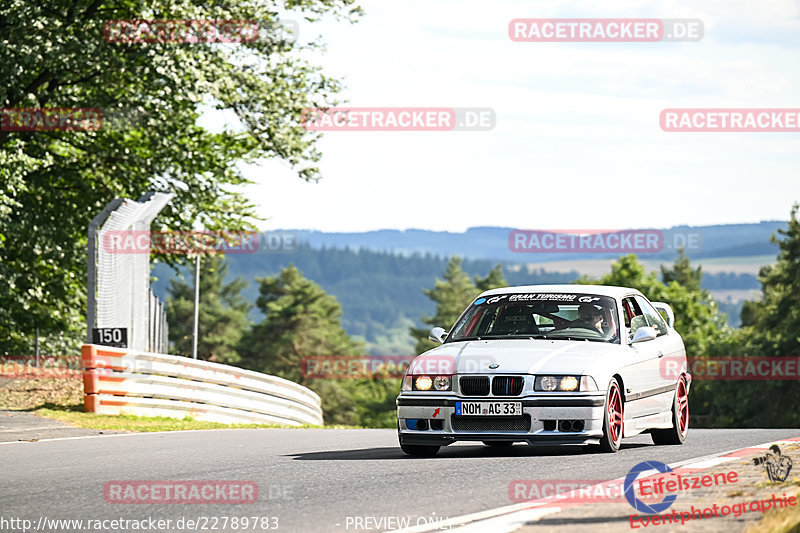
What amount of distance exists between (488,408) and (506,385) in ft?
0.86

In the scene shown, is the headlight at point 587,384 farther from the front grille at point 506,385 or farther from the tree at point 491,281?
the tree at point 491,281

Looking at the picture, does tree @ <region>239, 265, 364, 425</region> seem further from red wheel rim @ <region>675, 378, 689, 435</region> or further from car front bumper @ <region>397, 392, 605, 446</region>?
car front bumper @ <region>397, 392, 605, 446</region>

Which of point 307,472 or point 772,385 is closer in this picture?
point 307,472

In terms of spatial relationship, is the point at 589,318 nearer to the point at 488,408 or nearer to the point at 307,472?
the point at 488,408

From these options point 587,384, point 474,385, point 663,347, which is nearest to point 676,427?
Result: point 663,347

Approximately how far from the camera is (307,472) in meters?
9.08

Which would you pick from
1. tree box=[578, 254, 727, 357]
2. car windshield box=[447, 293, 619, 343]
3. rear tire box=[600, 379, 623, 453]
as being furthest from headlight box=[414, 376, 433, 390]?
tree box=[578, 254, 727, 357]

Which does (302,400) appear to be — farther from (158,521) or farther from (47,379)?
(158,521)

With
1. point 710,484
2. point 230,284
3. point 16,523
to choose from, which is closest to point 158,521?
point 16,523

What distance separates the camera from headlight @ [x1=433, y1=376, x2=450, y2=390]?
32.8ft

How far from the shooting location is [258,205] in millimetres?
27750

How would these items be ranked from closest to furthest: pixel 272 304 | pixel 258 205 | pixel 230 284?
pixel 258 205, pixel 272 304, pixel 230 284

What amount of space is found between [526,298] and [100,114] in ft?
47.3

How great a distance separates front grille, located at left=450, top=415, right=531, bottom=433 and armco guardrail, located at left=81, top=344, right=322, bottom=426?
25.4 feet
